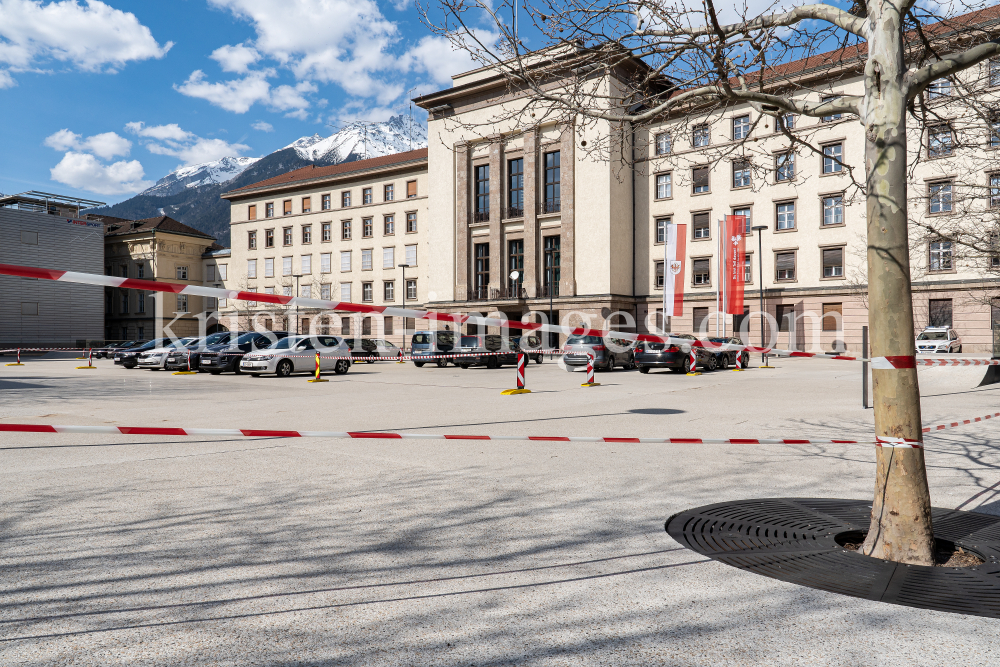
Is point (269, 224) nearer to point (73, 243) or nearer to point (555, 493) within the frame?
point (73, 243)

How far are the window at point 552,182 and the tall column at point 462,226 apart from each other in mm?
6159

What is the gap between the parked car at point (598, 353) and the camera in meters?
24.8

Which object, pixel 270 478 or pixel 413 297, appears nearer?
pixel 270 478

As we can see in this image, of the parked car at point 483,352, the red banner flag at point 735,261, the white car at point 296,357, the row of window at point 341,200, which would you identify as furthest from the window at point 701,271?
the white car at point 296,357

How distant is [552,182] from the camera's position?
152 ft

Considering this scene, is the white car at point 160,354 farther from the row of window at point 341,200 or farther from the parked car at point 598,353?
the row of window at point 341,200

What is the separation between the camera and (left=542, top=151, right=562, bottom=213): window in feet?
151

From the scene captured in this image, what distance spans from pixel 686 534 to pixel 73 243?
71832 millimetres

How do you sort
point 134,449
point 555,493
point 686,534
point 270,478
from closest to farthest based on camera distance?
point 686,534
point 555,493
point 270,478
point 134,449

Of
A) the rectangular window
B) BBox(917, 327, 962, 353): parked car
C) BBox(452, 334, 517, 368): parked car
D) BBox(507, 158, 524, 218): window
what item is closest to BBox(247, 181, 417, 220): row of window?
BBox(507, 158, 524, 218): window

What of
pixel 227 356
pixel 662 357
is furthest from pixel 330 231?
pixel 662 357

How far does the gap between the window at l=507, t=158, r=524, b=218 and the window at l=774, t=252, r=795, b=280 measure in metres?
16.8

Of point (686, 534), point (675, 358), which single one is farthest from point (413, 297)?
point (686, 534)

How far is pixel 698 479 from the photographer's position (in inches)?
246
